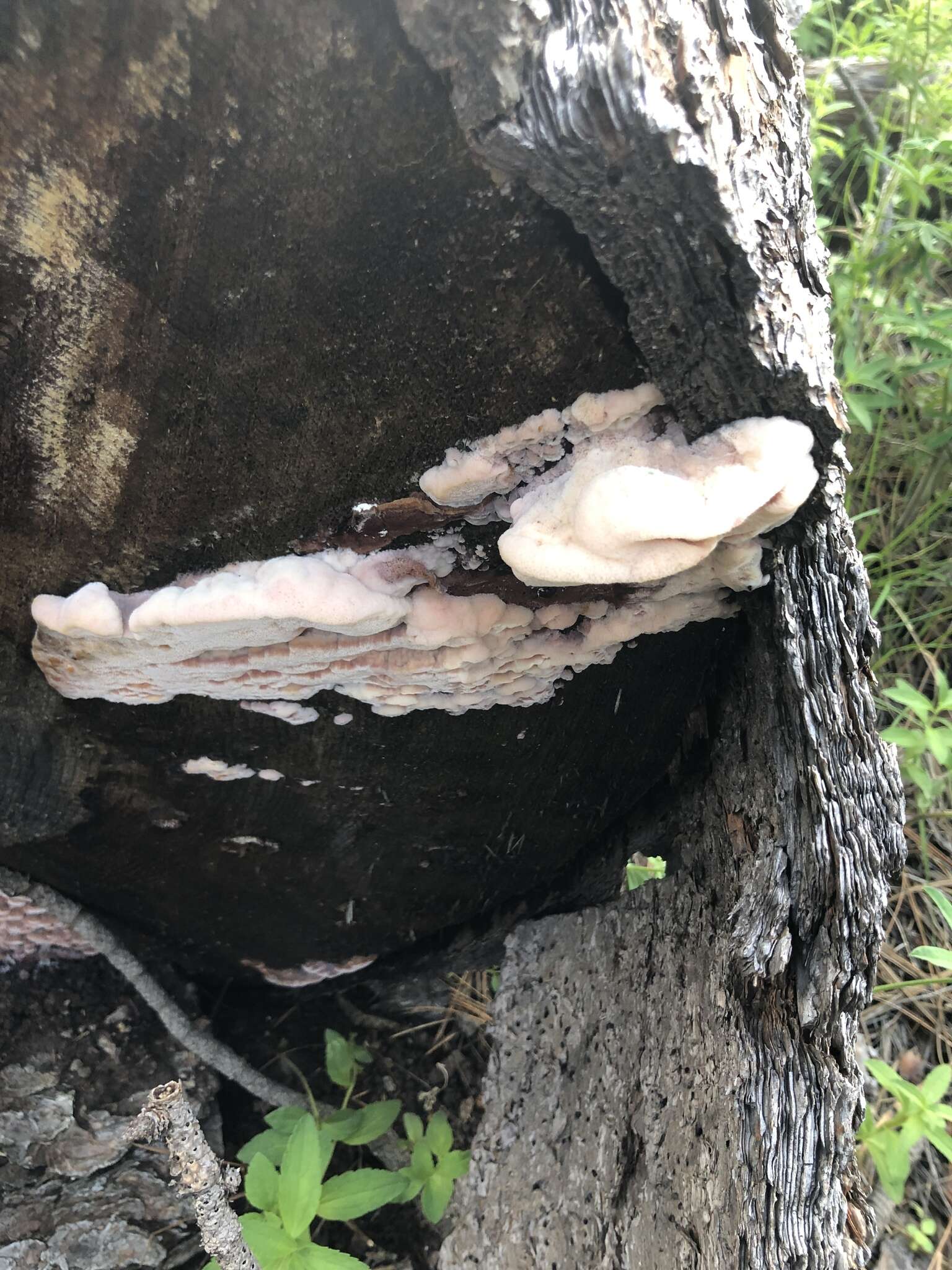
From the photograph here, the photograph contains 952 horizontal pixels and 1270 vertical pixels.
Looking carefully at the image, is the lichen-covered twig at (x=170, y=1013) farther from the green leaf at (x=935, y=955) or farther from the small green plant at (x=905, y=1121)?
the green leaf at (x=935, y=955)

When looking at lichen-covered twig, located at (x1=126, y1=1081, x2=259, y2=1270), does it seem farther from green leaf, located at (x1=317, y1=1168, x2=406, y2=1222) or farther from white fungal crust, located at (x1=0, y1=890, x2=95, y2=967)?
white fungal crust, located at (x1=0, y1=890, x2=95, y2=967)

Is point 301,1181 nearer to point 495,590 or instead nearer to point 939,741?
point 495,590

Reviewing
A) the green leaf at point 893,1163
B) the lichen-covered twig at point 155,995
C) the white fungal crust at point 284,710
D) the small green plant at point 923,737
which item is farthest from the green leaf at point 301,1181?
the small green plant at point 923,737

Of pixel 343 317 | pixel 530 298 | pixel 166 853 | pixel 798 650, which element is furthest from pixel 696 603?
pixel 166 853

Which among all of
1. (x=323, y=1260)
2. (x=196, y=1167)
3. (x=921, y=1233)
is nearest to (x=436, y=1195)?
(x=323, y=1260)

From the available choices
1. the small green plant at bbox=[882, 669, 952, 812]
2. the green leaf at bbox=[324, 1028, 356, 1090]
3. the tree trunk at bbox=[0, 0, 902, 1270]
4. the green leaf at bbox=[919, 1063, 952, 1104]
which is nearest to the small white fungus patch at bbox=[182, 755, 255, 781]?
the tree trunk at bbox=[0, 0, 902, 1270]

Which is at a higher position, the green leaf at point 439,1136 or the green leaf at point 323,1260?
the green leaf at point 323,1260
